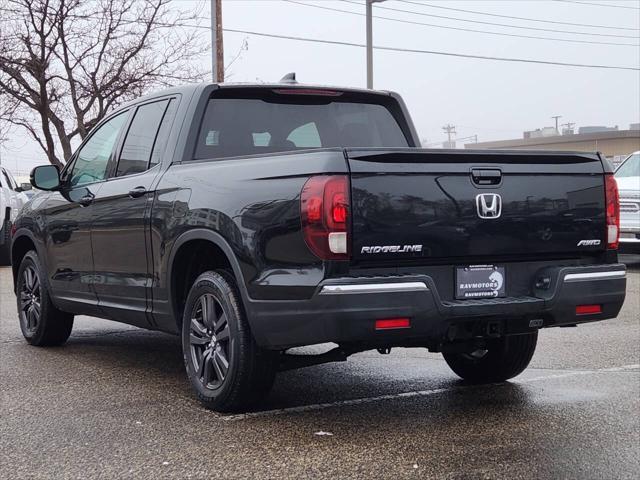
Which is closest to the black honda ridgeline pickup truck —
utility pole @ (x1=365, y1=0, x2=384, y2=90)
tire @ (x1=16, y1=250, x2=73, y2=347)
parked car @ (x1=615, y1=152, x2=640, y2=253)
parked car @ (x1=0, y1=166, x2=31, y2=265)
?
tire @ (x1=16, y1=250, x2=73, y2=347)

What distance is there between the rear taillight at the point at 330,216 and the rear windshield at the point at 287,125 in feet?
4.95

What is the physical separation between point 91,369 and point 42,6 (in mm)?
21304

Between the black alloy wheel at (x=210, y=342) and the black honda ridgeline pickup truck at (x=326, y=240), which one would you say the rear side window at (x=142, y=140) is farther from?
the black alloy wheel at (x=210, y=342)

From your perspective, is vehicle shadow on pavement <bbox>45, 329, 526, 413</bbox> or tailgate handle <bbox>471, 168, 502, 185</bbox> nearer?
tailgate handle <bbox>471, 168, 502, 185</bbox>

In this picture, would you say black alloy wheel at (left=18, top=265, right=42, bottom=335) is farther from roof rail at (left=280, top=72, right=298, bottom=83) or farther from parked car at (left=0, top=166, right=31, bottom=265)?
parked car at (left=0, top=166, right=31, bottom=265)

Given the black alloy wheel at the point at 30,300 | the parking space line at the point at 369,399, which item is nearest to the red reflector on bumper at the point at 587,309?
the parking space line at the point at 369,399

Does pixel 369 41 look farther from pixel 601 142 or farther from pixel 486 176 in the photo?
pixel 601 142

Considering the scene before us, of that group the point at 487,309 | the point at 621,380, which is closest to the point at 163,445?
the point at 487,309

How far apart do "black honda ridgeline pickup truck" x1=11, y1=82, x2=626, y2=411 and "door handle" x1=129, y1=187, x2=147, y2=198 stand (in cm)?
2

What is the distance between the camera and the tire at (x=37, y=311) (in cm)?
707

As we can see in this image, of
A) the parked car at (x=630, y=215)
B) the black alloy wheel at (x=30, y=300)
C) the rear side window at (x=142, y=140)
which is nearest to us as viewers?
the rear side window at (x=142, y=140)

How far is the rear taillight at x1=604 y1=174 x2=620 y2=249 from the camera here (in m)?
5.02

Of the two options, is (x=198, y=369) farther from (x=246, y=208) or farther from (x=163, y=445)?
(x=246, y=208)

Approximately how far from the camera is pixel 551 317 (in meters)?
4.73
